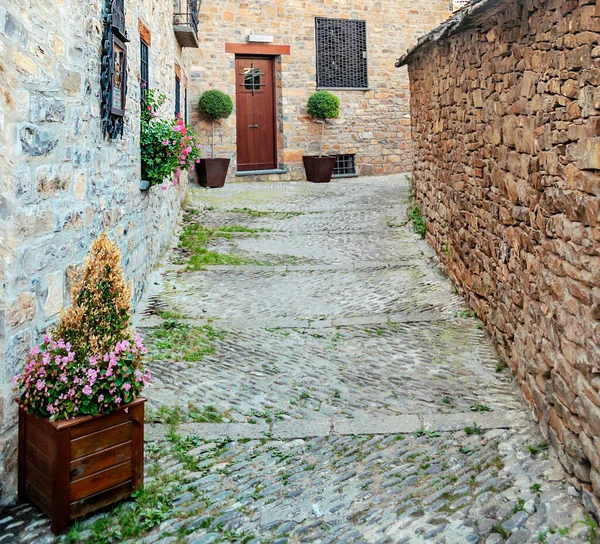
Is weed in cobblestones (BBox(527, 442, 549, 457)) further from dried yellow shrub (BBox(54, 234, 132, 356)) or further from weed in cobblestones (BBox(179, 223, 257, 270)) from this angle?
weed in cobblestones (BBox(179, 223, 257, 270))

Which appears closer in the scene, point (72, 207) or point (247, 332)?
point (72, 207)

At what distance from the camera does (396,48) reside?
14758mm

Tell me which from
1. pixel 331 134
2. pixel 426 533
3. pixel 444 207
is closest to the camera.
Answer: pixel 426 533

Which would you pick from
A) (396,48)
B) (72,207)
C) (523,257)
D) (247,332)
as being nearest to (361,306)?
(247,332)

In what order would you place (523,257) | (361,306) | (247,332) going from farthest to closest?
(361,306) < (247,332) < (523,257)

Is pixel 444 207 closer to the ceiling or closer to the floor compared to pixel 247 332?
closer to the ceiling

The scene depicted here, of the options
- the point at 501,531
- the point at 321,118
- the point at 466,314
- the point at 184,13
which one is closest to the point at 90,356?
the point at 501,531

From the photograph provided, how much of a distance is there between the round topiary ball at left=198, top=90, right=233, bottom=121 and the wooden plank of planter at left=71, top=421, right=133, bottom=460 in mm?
10778

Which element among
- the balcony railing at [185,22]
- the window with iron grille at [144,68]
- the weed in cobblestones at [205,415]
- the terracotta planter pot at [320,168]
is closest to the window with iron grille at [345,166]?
the terracotta planter pot at [320,168]

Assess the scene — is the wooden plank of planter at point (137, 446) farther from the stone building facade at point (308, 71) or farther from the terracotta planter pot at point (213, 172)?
the stone building facade at point (308, 71)

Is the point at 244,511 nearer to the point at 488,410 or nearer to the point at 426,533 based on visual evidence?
the point at 426,533

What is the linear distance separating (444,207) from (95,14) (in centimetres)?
396

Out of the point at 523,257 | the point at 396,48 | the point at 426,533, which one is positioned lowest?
the point at 426,533

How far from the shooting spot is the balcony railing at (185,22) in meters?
9.38
